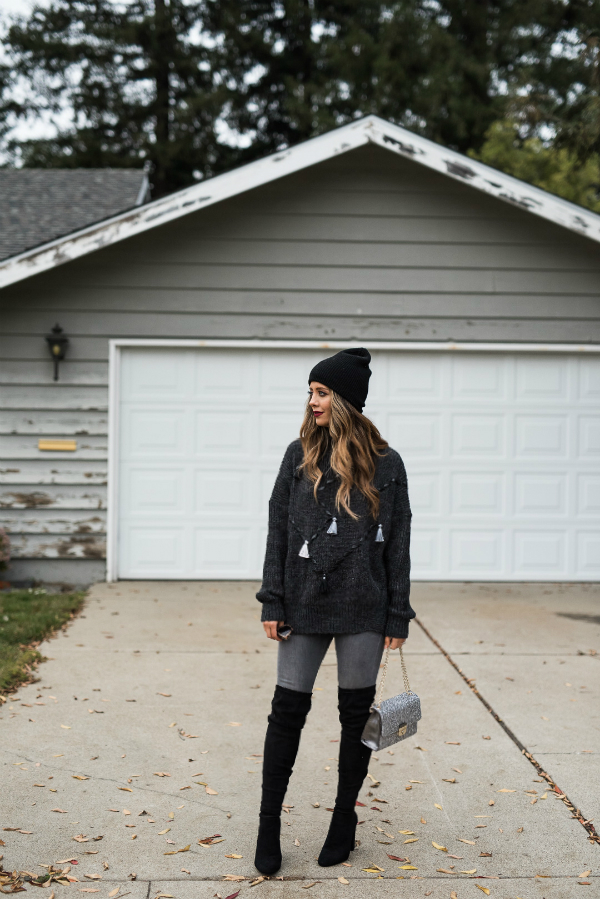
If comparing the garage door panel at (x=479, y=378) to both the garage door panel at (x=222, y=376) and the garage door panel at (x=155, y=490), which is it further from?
the garage door panel at (x=155, y=490)

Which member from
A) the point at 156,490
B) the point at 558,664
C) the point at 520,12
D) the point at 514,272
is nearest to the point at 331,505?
the point at 558,664

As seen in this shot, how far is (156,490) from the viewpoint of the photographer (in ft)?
24.7

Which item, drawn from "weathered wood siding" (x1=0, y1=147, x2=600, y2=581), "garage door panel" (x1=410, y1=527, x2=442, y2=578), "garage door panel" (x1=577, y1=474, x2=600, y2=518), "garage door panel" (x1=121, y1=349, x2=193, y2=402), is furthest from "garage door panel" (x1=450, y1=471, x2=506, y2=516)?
"garage door panel" (x1=121, y1=349, x2=193, y2=402)

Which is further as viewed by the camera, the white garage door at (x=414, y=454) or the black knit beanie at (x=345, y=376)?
the white garage door at (x=414, y=454)

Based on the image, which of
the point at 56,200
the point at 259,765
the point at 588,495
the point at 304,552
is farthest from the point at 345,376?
the point at 56,200

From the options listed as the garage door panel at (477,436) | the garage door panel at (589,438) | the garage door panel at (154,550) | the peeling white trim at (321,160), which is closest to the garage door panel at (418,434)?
the garage door panel at (477,436)

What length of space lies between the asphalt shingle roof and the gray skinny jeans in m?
6.71

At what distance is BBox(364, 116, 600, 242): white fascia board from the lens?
695 cm

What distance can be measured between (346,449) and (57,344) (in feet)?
16.9

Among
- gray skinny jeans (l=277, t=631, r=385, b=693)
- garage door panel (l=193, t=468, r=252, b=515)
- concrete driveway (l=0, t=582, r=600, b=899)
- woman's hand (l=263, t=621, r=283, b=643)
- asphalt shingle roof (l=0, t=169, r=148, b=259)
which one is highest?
asphalt shingle roof (l=0, t=169, r=148, b=259)

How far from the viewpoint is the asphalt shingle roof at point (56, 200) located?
9109 mm

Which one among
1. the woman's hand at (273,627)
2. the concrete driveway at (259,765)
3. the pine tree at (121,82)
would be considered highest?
the pine tree at (121,82)

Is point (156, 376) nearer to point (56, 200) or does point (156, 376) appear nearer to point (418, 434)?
point (418, 434)

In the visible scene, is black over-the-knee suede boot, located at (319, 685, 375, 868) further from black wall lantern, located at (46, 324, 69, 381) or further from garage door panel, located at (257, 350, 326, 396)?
black wall lantern, located at (46, 324, 69, 381)
